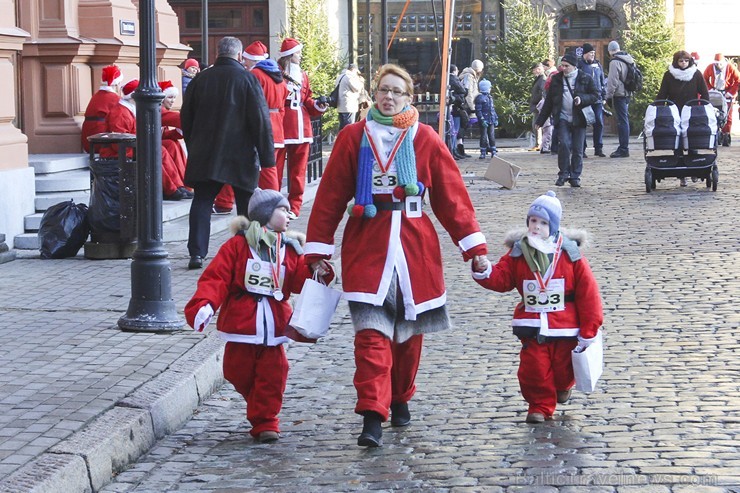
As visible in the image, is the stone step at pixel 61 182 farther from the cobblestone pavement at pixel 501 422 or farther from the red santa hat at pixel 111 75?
the cobblestone pavement at pixel 501 422

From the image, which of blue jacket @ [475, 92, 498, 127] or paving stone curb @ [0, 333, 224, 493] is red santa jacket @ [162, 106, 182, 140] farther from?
blue jacket @ [475, 92, 498, 127]

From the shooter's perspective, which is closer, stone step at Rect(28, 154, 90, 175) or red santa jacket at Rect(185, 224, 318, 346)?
red santa jacket at Rect(185, 224, 318, 346)

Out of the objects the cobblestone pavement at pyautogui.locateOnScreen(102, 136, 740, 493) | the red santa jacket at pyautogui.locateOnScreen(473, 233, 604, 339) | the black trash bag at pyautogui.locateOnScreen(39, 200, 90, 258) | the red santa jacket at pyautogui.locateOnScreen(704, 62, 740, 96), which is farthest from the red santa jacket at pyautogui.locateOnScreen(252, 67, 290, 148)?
the red santa jacket at pyautogui.locateOnScreen(704, 62, 740, 96)

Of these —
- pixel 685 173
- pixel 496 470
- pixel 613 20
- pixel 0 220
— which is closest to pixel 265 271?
pixel 496 470

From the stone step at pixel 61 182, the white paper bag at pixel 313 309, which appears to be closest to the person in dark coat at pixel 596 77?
the stone step at pixel 61 182

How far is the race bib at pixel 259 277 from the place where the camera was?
652 centimetres

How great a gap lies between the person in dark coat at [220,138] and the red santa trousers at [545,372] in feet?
16.5

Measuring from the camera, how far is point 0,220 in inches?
497

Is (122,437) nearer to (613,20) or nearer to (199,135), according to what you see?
(199,135)

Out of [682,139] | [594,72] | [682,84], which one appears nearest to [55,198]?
[682,139]

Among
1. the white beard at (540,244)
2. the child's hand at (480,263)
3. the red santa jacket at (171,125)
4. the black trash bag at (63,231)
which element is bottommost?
the black trash bag at (63,231)

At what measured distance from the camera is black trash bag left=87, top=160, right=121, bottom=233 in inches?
470

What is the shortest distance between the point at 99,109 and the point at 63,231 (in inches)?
142

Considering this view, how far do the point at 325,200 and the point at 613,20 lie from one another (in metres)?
28.6
